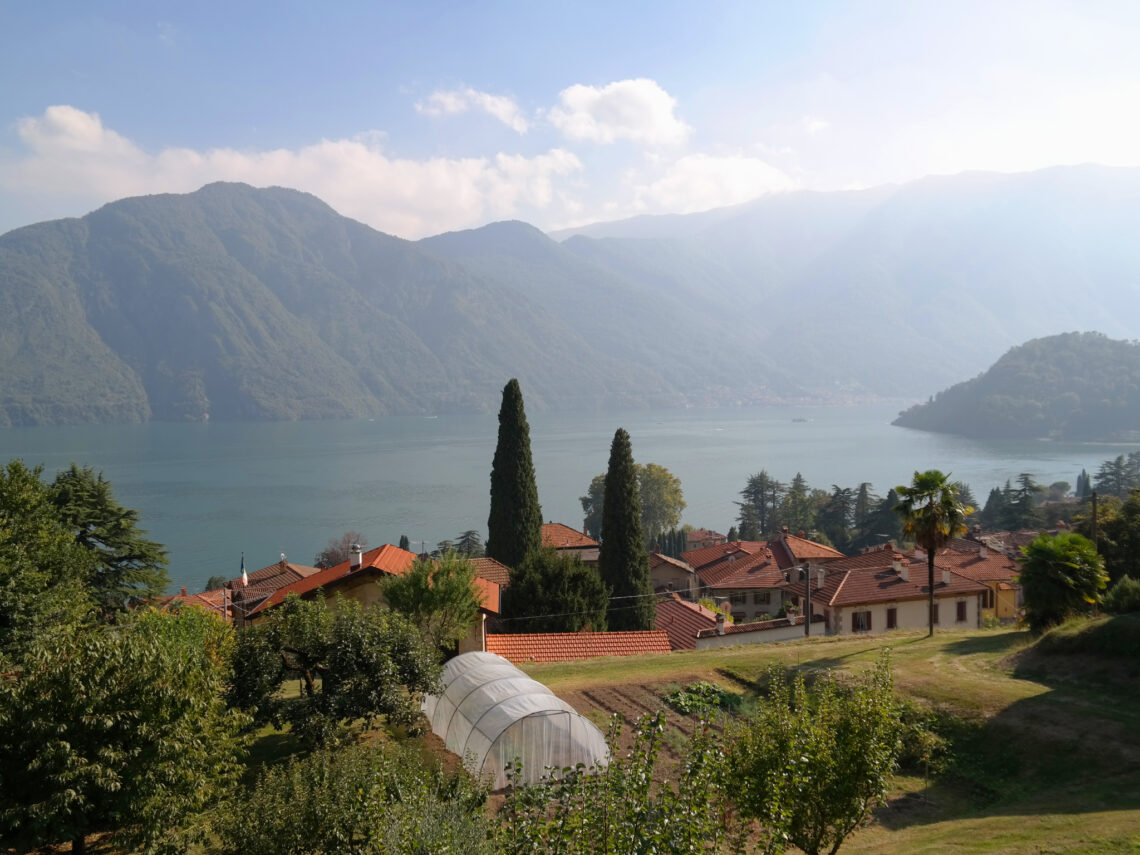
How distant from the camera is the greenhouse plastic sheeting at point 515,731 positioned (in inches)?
551

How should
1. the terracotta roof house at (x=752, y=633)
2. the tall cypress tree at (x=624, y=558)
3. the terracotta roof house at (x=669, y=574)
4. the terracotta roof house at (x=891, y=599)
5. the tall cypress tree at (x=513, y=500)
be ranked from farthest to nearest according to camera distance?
the terracotta roof house at (x=669, y=574) < the tall cypress tree at (x=513, y=500) < the terracotta roof house at (x=891, y=599) < the tall cypress tree at (x=624, y=558) < the terracotta roof house at (x=752, y=633)

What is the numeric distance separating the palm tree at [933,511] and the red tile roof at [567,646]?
9144 mm

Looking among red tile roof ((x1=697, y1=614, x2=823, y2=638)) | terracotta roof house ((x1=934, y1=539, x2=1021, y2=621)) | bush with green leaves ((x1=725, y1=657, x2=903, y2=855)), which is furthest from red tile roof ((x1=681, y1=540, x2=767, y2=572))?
bush with green leaves ((x1=725, y1=657, x2=903, y2=855))

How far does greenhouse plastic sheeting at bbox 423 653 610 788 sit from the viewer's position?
1398cm

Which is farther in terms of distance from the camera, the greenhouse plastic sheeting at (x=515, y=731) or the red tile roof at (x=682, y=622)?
the red tile roof at (x=682, y=622)

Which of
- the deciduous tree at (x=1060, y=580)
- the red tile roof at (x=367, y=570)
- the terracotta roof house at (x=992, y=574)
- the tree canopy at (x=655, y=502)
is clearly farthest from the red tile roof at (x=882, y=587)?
the tree canopy at (x=655, y=502)

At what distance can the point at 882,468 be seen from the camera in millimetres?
168375

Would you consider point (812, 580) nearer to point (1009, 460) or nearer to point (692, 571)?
point (692, 571)

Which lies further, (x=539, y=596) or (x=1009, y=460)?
(x=1009, y=460)

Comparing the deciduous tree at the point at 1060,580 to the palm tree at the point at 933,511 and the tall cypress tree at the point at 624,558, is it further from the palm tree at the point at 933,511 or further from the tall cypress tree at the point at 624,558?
the tall cypress tree at the point at 624,558

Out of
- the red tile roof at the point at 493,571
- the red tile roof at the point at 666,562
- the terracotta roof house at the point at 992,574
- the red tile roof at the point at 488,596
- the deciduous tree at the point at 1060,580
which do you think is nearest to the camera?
the deciduous tree at the point at 1060,580

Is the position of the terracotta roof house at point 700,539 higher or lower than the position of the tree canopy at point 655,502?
lower

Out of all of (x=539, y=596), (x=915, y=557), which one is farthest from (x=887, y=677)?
(x=915, y=557)

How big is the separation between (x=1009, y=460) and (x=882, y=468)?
37339 millimetres
